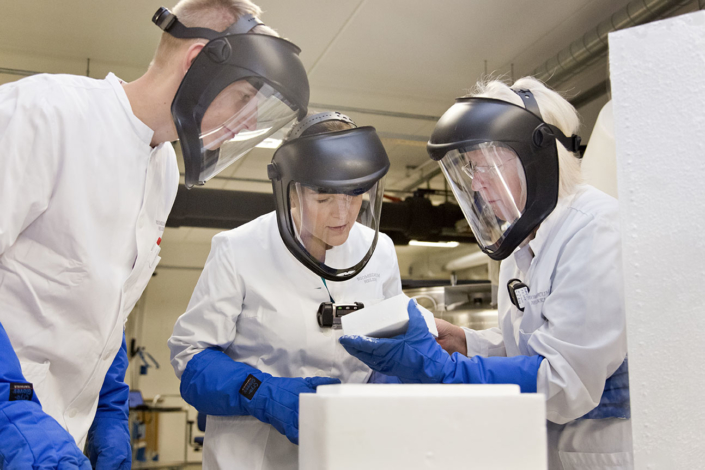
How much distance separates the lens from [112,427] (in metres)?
1.54

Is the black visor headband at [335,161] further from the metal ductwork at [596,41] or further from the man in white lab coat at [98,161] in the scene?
the metal ductwork at [596,41]

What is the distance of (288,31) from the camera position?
367 cm

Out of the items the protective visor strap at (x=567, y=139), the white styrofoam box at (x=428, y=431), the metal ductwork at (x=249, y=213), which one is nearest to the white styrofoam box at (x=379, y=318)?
the white styrofoam box at (x=428, y=431)

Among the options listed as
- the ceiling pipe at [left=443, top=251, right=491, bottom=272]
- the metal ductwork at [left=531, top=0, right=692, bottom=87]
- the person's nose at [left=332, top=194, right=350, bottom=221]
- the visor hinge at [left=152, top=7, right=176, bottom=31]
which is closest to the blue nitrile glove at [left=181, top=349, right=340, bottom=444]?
the person's nose at [left=332, top=194, right=350, bottom=221]

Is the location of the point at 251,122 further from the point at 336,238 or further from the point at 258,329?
the point at 258,329

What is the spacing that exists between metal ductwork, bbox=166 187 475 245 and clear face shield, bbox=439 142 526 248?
3.89m

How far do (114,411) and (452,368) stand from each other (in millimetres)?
940

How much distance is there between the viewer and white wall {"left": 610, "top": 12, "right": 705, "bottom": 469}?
2.36 feet

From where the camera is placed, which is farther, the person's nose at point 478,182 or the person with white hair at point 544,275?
the person's nose at point 478,182

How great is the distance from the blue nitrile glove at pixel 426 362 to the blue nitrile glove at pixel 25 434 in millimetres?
528

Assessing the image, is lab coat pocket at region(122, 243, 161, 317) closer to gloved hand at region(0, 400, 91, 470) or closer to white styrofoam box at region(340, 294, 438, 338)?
gloved hand at region(0, 400, 91, 470)

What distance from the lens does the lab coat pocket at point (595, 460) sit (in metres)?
1.25

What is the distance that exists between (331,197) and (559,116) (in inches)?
23.1

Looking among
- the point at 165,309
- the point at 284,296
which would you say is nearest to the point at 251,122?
the point at 284,296
